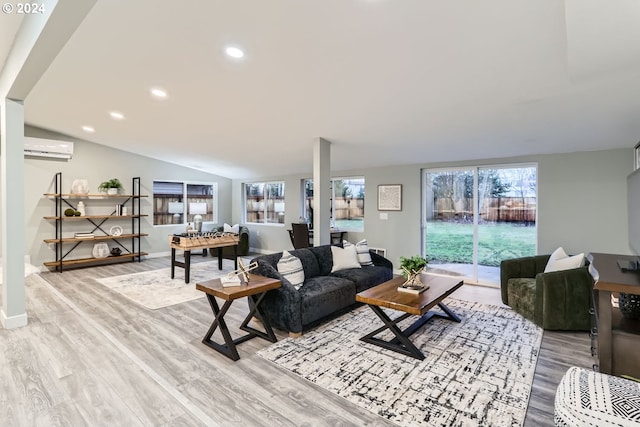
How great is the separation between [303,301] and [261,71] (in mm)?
2418

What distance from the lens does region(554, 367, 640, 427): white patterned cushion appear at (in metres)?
1.28

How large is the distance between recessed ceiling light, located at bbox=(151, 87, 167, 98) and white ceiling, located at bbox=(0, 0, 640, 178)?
0.31 ft

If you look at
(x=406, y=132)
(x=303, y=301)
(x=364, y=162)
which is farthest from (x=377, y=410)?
(x=364, y=162)

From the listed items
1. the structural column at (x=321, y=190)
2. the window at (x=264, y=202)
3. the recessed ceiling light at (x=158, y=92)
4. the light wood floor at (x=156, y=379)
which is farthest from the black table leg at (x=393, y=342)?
the window at (x=264, y=202)

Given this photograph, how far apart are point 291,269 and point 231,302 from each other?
0.93 m

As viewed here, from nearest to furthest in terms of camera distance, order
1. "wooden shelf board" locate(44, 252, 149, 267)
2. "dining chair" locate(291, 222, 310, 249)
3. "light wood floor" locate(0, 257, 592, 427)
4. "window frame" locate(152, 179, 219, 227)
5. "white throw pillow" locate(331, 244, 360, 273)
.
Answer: "light wood floor" locate(0, 257, 592, 427), "white throw pillow" locate(331, 244, 360, 273), "wooden shelf board" locate(44, 252, 149, 267), "dining chair" locate(291, 222, 310, 249), "window frame" locate(152, 179, 219, 227)

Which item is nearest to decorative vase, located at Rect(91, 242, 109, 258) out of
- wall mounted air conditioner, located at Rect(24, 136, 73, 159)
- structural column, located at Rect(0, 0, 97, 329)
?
wall mounted air conditioner, located at Rect(24, 136, 73, 159)

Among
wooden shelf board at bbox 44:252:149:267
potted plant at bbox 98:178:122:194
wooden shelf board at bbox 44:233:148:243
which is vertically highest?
potted plant at bbox 98:178:122:194

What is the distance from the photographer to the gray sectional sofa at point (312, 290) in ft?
10.7

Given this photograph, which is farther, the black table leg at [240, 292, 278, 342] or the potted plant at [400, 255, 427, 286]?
the potted plant at [400, 255, 427, 286]

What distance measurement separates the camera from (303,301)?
3.27 m

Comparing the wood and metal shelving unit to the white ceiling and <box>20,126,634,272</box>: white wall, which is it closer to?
<box>20,126,634,272</box>: white wall

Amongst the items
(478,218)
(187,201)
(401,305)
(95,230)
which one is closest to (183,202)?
(187,201)

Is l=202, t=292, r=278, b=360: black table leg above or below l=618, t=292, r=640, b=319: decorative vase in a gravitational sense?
below
